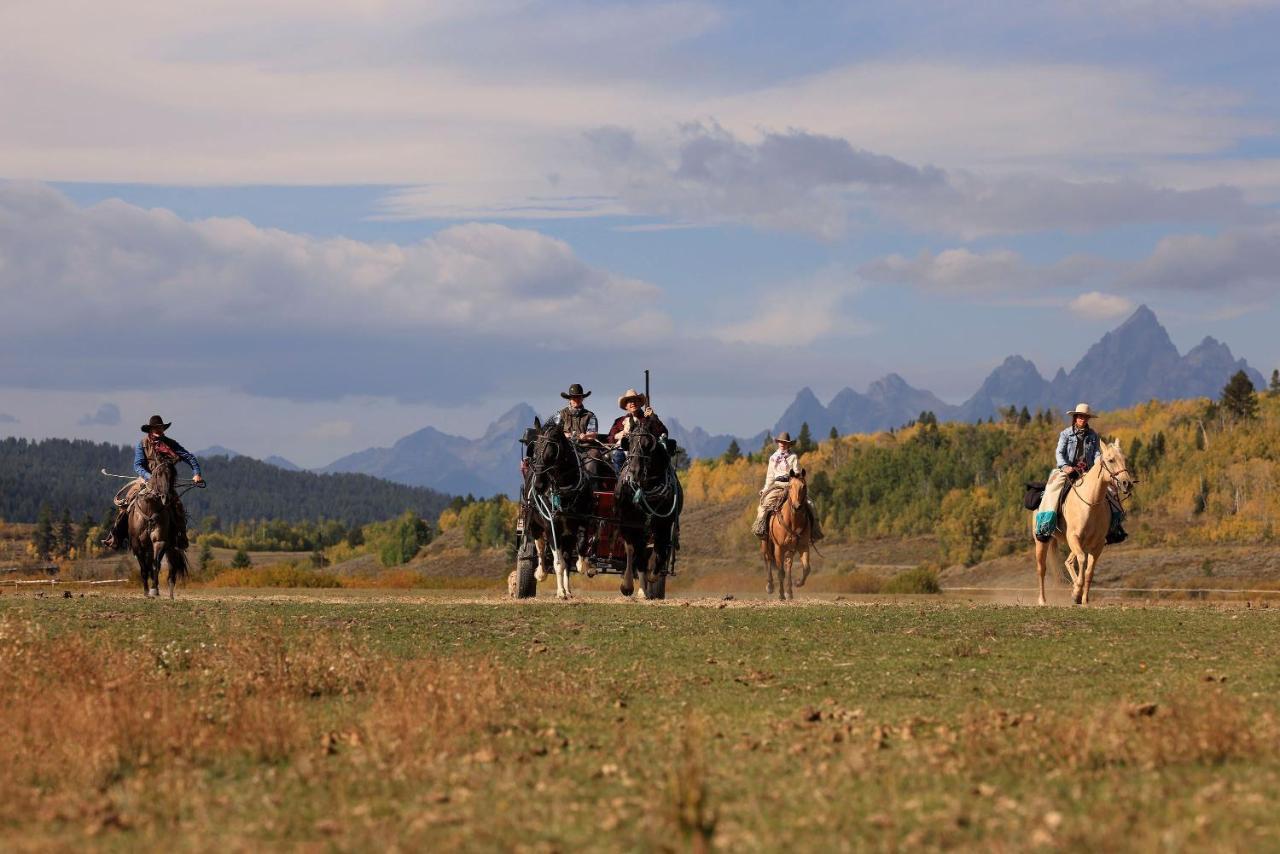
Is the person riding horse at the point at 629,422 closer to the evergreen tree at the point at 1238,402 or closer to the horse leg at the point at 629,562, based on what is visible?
the horse leg at the point at 629,562

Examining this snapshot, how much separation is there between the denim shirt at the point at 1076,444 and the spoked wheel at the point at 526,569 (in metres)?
9.77

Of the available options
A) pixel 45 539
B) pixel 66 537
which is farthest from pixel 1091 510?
pixel 45 539

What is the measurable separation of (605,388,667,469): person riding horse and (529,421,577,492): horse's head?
135 cm

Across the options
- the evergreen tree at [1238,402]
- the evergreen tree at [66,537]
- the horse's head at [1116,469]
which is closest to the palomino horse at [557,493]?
the horse's head at [1116,469]

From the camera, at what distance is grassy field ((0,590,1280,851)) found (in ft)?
32.3

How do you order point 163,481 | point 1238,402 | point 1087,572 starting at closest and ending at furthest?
point 1087,572, point 163,481, point 1238,402

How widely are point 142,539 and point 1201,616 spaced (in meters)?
18.8

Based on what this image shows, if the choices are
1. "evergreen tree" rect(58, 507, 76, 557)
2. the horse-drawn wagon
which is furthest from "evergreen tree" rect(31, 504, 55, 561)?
the horse-drawn wagon

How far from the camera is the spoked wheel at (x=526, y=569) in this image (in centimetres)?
3164

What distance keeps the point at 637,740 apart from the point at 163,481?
→ 20.2 m

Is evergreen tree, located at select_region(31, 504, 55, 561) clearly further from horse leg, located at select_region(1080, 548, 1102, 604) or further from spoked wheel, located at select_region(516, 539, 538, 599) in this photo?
horse leg, located at select_region(1080, 548, 1102, 604)

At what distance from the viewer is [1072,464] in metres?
29.7

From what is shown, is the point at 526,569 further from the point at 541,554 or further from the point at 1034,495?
the point at 1034,495

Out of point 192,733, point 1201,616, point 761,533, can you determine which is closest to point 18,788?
point 192,733
